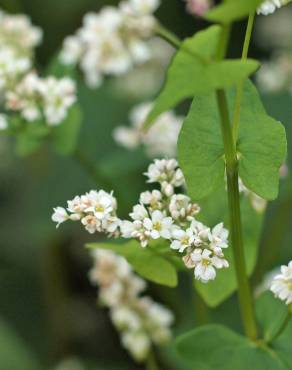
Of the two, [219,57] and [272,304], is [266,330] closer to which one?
[272,304]

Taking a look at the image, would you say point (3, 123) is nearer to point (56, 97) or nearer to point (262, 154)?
point (56, 97)

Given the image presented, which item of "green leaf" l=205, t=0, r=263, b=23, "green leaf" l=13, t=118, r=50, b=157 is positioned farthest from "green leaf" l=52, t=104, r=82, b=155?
"green leaf" l=205, t=0, r=263, b=23

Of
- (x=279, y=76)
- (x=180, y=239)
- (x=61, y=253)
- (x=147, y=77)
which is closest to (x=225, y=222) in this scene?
(x=180, y=239)

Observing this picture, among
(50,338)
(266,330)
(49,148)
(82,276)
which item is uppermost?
(49,148)

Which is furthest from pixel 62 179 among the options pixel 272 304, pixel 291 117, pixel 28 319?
pixel 272 304

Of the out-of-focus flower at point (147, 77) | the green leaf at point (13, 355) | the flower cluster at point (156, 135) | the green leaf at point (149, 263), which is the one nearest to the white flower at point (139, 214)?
the green leaf at point (149, 263)

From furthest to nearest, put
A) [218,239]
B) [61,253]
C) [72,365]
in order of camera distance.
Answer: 1. [61,253]
2. [72,365]
3. [218,239]
